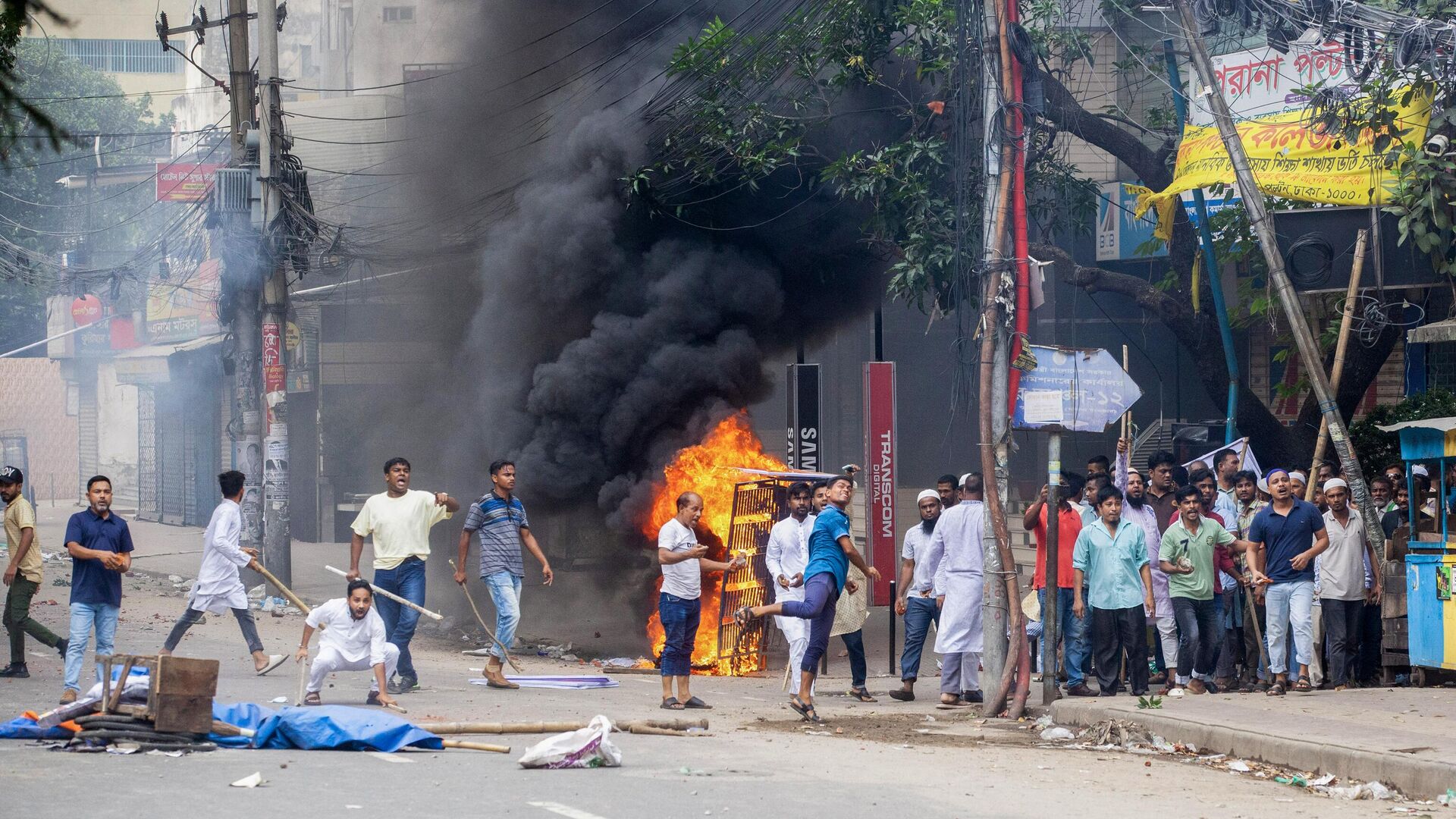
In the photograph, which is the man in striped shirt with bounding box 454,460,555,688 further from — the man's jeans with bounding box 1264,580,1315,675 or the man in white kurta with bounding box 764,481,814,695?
the man's jeans with bounding box 1264,580,1315,675

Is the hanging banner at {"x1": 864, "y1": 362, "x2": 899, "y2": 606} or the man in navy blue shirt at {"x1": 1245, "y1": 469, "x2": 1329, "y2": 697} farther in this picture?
the hanging banner at {"x1": 864, "y1": 362, "x2": 899, "y2": 606}

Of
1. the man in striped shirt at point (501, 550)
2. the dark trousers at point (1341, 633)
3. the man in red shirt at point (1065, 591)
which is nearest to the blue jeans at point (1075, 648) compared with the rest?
the man in red shirt at point (1065, 591)

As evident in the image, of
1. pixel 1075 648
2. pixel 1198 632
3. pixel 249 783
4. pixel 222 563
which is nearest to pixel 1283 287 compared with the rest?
pixel 1198 632

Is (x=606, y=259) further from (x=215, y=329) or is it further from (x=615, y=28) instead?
(x=215, y=329)

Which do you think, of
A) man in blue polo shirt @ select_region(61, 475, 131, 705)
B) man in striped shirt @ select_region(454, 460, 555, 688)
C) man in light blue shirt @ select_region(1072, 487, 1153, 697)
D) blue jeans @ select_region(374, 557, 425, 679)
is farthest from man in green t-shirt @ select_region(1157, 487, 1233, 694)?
man in blue polo shirt @ select_region(61, 475, 131, 705)

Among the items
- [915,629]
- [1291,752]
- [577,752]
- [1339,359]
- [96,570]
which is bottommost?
[1291,752]

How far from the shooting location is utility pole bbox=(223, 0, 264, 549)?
16.3 metres

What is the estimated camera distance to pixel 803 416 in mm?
13727

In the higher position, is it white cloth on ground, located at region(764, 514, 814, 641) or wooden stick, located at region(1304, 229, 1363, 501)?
wooden stick, located at region(1304, 229, 1363, 501)

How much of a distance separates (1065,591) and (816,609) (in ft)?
7.75

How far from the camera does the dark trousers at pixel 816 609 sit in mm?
8781

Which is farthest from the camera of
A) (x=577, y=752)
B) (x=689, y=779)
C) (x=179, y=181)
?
(x=179, y=181)

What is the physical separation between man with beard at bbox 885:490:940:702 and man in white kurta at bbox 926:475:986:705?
8.0 inches

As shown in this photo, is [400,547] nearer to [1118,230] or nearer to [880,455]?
[880,455]
